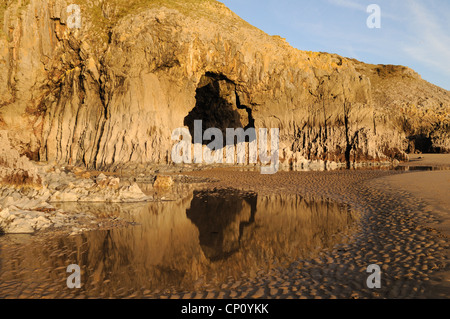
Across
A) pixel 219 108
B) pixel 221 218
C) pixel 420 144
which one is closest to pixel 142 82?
pixel 219 108

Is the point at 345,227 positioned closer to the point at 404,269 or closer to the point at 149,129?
the point at 404,269

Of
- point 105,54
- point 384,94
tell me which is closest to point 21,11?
point 105,54

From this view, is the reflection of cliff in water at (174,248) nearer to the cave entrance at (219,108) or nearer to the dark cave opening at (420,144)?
the cave entrance at (219,108)

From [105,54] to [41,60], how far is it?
6419 mm

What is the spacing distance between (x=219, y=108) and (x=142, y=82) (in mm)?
13887

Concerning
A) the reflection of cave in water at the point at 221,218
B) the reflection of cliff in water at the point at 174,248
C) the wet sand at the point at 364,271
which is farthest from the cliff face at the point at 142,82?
the wet sand at the point at 364,271

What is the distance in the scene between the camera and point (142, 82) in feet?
105

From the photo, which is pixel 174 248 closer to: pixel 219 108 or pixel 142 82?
Result: pixel 142 82

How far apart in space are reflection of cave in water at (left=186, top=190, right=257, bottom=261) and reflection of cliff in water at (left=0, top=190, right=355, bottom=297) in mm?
33

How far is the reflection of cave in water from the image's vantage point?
859 cm

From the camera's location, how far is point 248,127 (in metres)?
44.1

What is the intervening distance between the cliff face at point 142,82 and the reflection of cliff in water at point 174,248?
19886 millimetres
